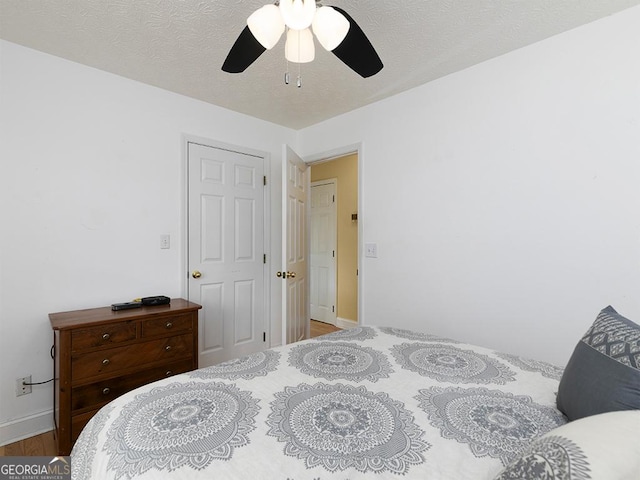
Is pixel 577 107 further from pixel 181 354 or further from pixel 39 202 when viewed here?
pixel 39 202

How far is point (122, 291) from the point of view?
2350mm

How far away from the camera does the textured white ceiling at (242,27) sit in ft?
5.24

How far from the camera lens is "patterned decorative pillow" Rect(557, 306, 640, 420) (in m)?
0.80

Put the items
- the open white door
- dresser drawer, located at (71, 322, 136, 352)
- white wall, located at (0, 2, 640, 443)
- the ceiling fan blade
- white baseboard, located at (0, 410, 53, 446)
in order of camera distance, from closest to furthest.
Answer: the ceiling fan blade < white wall, located at (0, 2, 640, 443) < dresser drawer, located at (71, 322, 136, 352) < white baseboard, located at (0, 410, 53, 446) < the open white door

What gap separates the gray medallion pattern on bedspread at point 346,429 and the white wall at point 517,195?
137cm

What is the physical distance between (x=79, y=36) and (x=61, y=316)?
1.68m

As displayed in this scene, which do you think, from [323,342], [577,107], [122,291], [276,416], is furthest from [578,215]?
[122,291]

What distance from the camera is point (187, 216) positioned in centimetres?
266

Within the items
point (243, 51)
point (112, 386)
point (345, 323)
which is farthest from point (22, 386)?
point (345, 323)

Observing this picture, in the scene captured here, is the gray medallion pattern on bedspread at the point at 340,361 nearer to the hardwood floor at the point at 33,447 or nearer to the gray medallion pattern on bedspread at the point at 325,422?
the gray medallion pattern on bedspread at the point at 325,422

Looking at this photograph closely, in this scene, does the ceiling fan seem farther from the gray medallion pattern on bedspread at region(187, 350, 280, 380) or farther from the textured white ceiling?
the gray medallion pattern on bedspread at region(187, 350, 280, 380)

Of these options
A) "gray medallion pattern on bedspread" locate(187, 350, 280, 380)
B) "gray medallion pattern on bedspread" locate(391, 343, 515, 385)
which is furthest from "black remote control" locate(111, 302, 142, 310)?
"gray medallion pattern on bedspread" locate(391, 343, 515, 385)

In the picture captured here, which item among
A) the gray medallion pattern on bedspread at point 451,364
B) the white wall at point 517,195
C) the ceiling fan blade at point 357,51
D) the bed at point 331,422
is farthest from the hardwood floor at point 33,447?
the ceiling fan blade at point 357,51

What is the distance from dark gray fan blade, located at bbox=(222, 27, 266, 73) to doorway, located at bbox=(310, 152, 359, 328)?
2676mm
